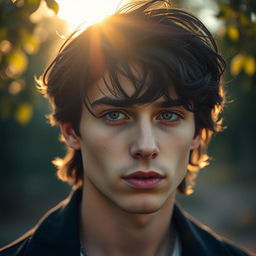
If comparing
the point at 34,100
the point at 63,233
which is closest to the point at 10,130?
the point at 34,100

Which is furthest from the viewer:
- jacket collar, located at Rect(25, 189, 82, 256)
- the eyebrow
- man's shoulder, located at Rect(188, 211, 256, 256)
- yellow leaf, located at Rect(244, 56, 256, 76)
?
yellow leaf, located at Rect(244, 56, 256, 76)

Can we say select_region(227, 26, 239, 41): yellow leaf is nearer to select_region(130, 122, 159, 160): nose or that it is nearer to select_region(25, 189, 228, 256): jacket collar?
select_region(130, 122, 159, 160): nose

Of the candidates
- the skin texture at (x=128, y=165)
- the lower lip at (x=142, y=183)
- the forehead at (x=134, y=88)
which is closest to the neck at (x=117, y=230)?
the skin texture at (x=128, y=165)

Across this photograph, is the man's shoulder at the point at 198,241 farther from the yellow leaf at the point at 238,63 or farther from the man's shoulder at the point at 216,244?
the yellow leaf at the point at 238,63

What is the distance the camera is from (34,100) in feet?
12.8

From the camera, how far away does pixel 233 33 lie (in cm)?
326

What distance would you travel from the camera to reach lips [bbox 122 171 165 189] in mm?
2449

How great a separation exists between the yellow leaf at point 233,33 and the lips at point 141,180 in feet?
4.74

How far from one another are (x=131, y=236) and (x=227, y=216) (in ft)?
44.8

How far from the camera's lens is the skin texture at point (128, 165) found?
249 cm

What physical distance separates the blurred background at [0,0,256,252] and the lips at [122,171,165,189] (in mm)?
1043

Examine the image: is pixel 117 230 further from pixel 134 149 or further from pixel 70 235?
pixel 134 149

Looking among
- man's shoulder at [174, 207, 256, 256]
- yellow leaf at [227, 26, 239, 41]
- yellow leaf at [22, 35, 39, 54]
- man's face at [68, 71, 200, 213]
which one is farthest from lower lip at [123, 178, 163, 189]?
yellow leaf at [22, 35, 39, 54]

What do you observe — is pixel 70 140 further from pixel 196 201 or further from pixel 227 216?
pixel 196 201
